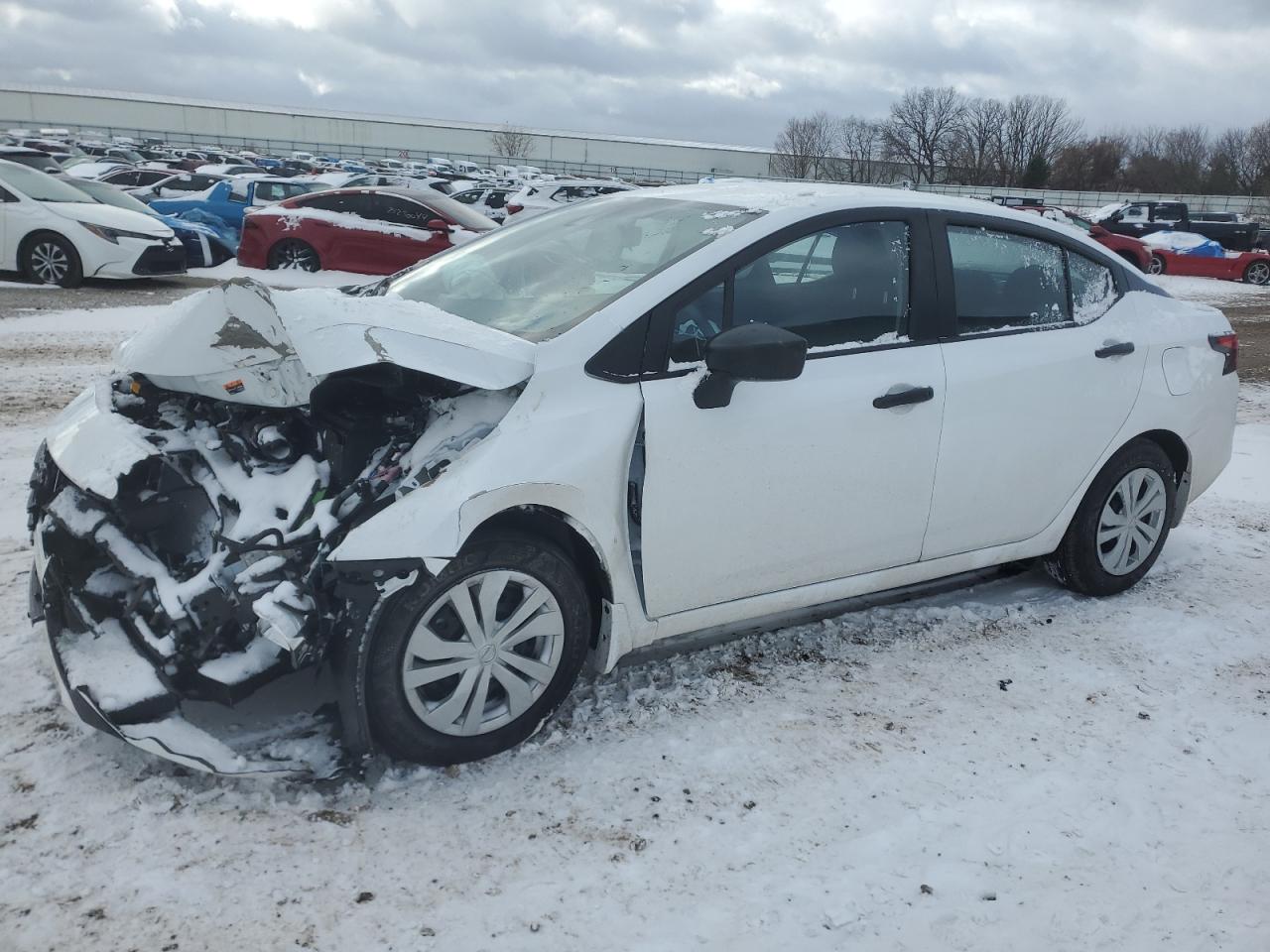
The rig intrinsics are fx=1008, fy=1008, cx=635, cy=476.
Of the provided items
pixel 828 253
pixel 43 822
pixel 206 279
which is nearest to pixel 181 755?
pixel 43 822

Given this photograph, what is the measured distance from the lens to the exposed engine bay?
2.57m

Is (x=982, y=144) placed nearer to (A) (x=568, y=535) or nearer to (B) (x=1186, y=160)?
(B) (x=1186, y=160)

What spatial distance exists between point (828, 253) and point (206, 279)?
12.7 metres

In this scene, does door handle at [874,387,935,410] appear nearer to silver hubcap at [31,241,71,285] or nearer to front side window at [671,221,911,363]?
front side window at [671,221,911,363]

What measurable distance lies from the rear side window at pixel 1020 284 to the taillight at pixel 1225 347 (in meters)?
0.60

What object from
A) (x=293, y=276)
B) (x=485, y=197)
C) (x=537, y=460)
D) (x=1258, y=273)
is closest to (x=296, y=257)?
(x=293, y=276)

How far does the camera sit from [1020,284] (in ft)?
12.9

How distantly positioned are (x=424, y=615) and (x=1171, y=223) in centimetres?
2754

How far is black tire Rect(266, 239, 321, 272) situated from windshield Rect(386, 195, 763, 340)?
1067 cm

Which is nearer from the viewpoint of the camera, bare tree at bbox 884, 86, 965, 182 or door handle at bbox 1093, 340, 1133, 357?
door handle at bbox 1093, 340, 1133, 357

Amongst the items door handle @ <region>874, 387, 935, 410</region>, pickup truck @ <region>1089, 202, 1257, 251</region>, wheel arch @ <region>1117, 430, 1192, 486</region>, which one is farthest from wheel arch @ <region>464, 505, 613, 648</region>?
pickup truck @ <region>1089, 202, 1257, 251</region>

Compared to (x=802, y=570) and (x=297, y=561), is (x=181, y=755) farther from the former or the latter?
(x=802, y=570)

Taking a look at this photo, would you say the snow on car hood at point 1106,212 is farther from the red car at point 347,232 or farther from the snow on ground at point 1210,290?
the red car at point 347,232

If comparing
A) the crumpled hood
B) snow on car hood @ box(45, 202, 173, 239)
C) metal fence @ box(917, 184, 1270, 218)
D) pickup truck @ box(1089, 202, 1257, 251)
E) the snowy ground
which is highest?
metal fence @ box(917, 184, 1270, 218)
